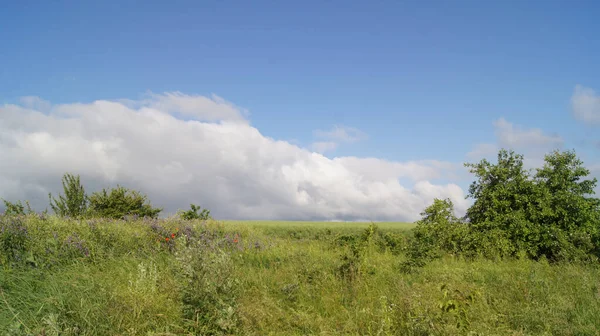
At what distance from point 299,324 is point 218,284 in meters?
1.25

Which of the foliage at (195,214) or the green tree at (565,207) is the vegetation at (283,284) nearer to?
the green tree at (565,207)

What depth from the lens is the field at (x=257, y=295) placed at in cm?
474

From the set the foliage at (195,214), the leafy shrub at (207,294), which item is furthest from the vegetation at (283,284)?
the foliage at (195,214)

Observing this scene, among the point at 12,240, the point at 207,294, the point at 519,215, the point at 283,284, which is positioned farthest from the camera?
the point at 519,215

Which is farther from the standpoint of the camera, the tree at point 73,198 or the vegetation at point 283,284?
the tree at point 73,198

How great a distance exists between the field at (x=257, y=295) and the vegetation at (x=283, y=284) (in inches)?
0.9

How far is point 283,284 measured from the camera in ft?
21.5

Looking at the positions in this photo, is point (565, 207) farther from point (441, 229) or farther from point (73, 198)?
point (73, 198)

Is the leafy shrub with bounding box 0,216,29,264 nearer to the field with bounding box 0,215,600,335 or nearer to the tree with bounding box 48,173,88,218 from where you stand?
the field with bounding box 0,215,600,335

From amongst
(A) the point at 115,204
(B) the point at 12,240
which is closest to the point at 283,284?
(B) the point at 12,240

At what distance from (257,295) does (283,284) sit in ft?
2.25

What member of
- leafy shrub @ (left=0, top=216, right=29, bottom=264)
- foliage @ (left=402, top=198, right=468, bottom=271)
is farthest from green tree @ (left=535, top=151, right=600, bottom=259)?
leafy shrub @ (left=0, top=216, right=29, bottom=264)

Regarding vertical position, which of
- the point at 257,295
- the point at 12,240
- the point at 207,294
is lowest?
the point at 257,295

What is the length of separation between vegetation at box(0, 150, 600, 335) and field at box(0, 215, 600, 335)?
2 cm
